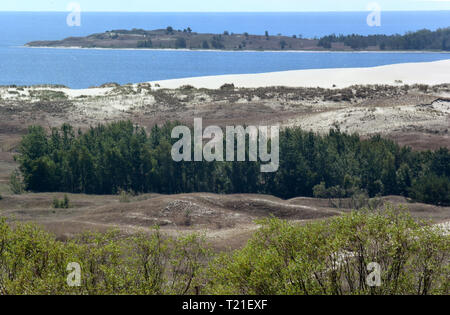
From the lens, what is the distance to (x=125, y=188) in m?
38.2

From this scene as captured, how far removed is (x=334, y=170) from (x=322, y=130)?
13.3 meters

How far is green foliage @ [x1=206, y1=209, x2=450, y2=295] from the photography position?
15.2 m

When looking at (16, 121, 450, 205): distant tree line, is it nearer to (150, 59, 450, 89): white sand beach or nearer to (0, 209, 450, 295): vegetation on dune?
(0, 209, 450, 295): vegetation on dune

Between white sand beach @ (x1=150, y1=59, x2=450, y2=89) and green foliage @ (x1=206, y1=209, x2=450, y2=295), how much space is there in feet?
198

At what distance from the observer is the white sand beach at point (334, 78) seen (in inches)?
3088

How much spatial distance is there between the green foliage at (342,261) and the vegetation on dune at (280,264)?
24 mm

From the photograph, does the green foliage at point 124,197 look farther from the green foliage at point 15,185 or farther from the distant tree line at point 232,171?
the green foliage at point 15,185

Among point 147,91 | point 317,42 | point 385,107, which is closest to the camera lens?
point 385,107

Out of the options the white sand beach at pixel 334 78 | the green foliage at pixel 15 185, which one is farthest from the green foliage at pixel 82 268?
the white sand beach at pixel 334 78

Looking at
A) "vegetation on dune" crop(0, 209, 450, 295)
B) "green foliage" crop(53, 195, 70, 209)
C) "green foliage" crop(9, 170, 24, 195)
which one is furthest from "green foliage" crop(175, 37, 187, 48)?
"vegetation on dune" crop(0, 209, 450, 295)

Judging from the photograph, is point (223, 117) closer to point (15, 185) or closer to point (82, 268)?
point (15, 185)

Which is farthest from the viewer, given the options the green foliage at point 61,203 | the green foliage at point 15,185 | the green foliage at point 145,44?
the green foliage at point 145,44

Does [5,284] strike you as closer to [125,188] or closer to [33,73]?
[125,188]

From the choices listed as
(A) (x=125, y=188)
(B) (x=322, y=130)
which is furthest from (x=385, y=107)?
(A) (x=125, y=188)
